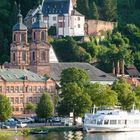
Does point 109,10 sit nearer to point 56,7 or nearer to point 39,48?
point 56,7

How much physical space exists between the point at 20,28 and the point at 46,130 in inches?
1351

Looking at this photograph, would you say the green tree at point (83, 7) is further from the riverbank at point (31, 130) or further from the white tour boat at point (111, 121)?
the riverbank at point (31, 130)

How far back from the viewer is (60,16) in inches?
7047

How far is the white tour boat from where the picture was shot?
13525 cm

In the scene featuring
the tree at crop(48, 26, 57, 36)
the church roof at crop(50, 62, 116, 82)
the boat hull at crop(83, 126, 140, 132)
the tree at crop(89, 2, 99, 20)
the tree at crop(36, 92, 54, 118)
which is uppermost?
the tree at crop(89, 2, 99, 20)

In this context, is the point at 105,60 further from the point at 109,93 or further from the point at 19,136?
the point at 19,136

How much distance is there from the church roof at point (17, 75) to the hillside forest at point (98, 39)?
622 inches

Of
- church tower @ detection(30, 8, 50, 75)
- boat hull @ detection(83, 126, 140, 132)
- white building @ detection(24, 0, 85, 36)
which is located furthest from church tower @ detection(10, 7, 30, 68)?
→ boat hull @ detection(83, 126, 140, 132)

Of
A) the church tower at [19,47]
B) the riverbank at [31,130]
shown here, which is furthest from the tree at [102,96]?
the church tower at [19,47]

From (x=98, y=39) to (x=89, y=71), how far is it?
15.9 m

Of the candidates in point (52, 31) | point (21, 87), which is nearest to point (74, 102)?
point (21, 87)

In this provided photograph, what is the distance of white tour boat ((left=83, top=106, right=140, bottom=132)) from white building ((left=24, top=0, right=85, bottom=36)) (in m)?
42.9

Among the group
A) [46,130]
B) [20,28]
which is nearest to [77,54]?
[20,28]

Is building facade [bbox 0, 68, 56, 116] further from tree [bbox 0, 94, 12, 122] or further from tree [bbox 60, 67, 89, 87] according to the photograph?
tree [bbox 0, 94, 12, 122]
